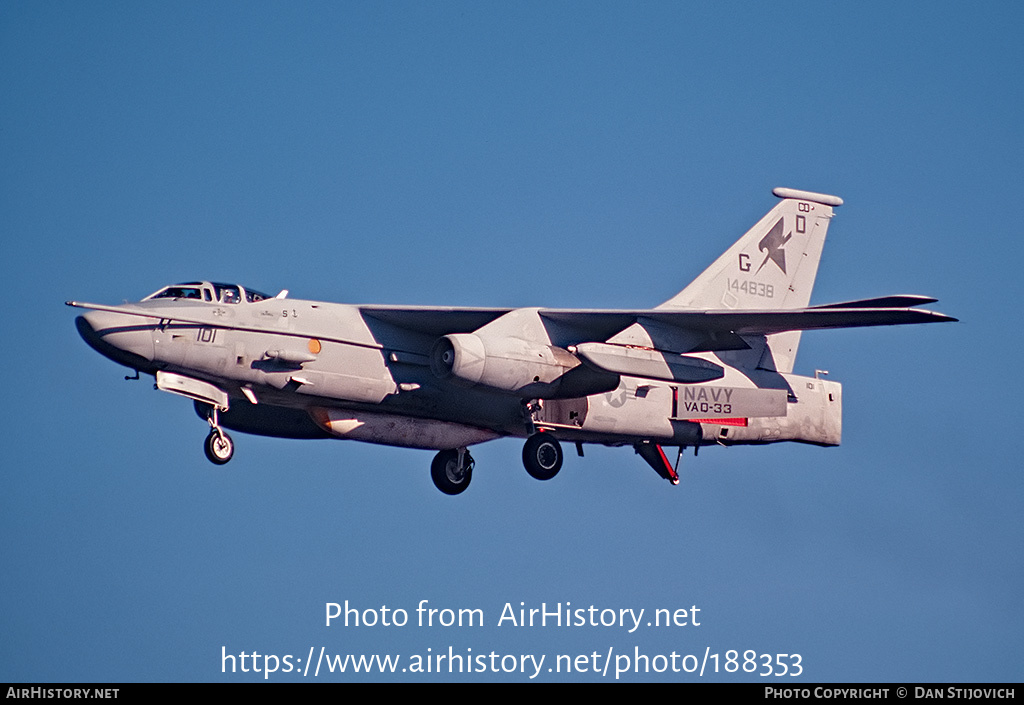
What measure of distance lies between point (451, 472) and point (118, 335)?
24.8ft

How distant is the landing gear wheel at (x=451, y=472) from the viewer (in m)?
30.4

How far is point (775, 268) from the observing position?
31906 mm

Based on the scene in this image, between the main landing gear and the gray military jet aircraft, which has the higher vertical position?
the gray military jet aircraft

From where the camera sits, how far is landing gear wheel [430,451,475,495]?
30422 millimetres

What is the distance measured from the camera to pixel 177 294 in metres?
26.3

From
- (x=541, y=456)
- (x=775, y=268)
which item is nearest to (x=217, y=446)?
(x=541, y=456)

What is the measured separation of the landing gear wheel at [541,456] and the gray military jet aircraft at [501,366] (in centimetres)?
3

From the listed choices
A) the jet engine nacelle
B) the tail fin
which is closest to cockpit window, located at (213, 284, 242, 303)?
the jet engine nacelle

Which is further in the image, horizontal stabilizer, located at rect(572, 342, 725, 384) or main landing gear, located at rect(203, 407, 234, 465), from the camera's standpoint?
horizontal stabilizer, located at rect(572, 342, 725, 384)

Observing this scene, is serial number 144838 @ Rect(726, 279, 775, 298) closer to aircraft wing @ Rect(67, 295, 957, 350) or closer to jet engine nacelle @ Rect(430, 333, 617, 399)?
aircraft wing @ Rect(67, 295, 957, 350)

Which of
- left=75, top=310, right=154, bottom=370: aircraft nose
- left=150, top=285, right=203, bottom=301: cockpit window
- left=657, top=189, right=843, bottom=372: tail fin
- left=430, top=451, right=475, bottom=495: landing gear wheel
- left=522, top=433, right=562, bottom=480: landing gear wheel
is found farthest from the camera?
left=657, top=189, right=843, bottom=372: tail fin
